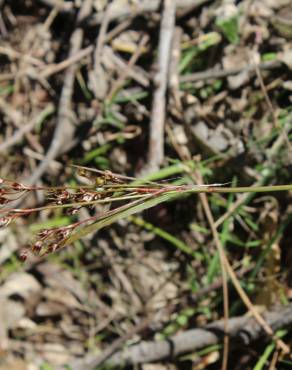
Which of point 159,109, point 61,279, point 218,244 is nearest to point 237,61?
point 159,109

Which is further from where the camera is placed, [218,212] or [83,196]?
[218,212]

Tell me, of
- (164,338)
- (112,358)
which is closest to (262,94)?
(164,338)

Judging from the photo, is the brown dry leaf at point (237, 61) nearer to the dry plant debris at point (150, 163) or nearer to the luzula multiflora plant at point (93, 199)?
the dry plant debris at point (150, 163)

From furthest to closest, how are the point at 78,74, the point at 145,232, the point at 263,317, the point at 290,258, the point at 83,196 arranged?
1. the point at 78,74
2. the point at 145,232
3. the point at 290,258
4. the point at 263,317
5. the point at 83,196

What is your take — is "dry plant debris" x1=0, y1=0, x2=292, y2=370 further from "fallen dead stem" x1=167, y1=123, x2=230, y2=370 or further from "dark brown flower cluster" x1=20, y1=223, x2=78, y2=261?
"dark brown flower cluster" x1=20, y1=223, x2=78, y2=261

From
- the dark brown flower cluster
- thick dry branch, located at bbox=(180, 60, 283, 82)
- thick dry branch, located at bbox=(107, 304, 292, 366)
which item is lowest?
thick dry branch, located at bbox=(107, 304, 292, 366)

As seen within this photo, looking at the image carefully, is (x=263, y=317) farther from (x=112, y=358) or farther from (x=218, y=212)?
(x=112, y=358)

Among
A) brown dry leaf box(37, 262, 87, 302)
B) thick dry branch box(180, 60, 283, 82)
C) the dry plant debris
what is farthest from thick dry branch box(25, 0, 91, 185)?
thick dry branch box(180, 60, 283, 82)

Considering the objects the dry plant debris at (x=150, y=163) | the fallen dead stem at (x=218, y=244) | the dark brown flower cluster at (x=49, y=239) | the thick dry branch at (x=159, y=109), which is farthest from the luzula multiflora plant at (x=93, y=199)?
the thick dry branch at (x=159, y=109)
